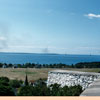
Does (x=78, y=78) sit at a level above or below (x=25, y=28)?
below

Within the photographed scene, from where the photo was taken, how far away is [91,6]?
5.82m

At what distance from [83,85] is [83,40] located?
2.81 meters

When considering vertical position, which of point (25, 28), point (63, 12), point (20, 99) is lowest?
point (20, 99)

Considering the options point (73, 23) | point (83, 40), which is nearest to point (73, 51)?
point (83, 40)

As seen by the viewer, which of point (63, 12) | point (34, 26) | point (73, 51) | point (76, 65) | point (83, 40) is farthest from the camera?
point (73, 51)

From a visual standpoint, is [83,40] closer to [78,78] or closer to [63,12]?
[63,12]

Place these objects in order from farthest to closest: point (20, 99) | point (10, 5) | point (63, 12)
A: point (63, 12)
point (10, 5)
point (20, 99)

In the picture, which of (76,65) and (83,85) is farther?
(76,65)

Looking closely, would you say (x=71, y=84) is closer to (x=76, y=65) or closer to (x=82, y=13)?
(x=82, y=13)

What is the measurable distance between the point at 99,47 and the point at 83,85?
2.51 metres

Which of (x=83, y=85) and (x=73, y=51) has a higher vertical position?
(x=73, y=51)

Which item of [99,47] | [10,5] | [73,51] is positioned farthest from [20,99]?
[73,51]

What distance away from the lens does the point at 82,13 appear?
6207 mm

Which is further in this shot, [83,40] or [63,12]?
[83,40]
